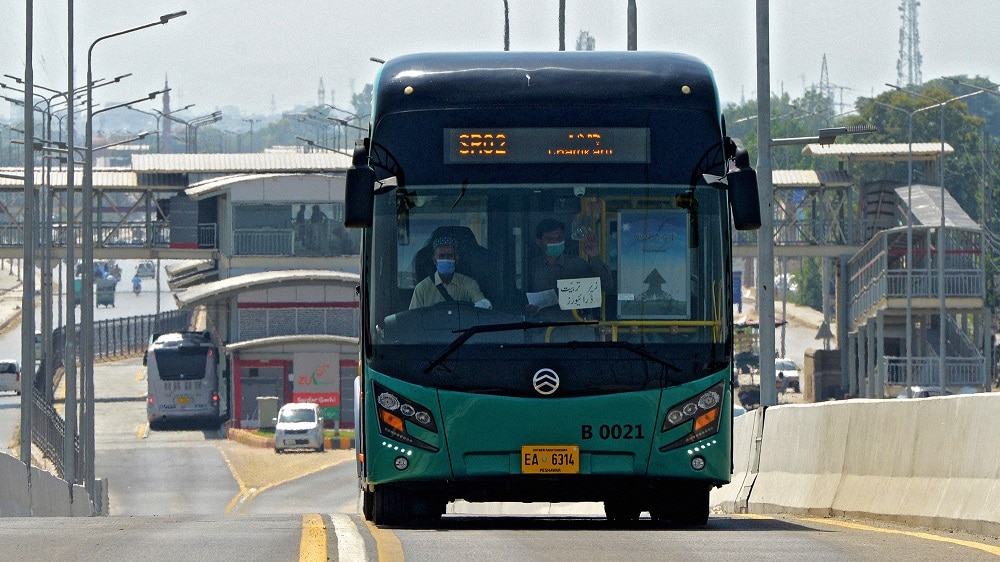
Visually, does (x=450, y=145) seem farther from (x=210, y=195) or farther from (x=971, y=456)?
(x=210, y=195)

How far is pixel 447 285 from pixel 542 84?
1.57 meters

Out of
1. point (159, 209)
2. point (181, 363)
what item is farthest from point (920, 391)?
point (159, 209)

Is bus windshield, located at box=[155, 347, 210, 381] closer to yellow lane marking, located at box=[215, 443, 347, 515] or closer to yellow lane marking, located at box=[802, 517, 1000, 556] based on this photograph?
yellow lane marking, located at box=[215, 443, 347, 515]

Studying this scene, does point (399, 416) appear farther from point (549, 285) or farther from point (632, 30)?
point (632, 30)

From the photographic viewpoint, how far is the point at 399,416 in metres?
13.6

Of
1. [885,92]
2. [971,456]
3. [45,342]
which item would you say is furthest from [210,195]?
[971,456]

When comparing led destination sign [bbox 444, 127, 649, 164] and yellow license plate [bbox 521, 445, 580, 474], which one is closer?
yellow license plate [bbox 521, 445, 580, 474]

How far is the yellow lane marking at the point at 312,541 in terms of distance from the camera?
34.4 ft

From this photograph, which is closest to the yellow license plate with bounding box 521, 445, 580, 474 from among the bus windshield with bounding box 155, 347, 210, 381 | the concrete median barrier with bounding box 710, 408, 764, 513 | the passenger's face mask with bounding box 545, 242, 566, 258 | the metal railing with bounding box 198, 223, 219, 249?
the passenger's face mask with bounding box 545, 242, 566, 258

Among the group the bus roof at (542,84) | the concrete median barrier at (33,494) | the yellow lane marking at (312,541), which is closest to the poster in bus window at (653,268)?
the bus roof at (542,84)

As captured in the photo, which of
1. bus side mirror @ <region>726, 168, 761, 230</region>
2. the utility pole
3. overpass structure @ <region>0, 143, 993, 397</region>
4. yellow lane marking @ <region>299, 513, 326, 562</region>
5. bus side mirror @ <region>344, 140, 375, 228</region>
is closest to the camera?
yellow lane marking @ <region>299, 513, 326, 562</region>

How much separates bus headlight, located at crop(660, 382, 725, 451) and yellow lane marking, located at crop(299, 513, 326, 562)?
2413 mm

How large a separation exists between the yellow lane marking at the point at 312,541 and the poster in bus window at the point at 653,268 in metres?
2.48

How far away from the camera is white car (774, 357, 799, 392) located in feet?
307
